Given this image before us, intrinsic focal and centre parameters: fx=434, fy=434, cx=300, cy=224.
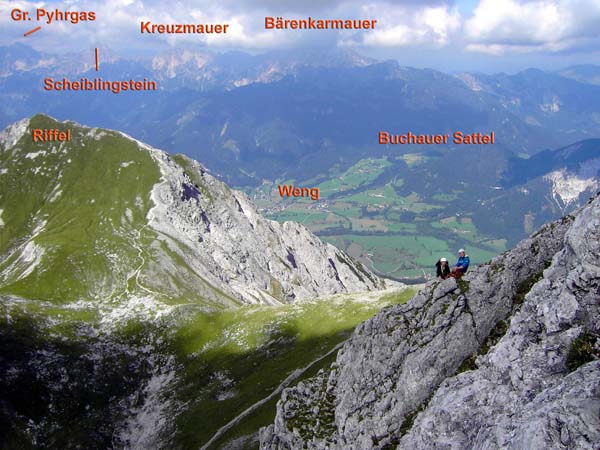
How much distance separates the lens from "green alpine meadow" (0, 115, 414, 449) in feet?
240

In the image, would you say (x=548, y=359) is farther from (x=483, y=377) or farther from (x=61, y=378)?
(x=61, y=378)

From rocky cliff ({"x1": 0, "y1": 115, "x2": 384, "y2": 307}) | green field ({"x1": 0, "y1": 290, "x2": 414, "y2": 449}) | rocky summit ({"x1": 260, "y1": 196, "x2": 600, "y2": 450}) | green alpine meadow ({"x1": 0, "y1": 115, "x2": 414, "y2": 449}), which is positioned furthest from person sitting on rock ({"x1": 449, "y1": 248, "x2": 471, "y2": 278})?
rocky cliff ({"x1": 0, "y1": 115, "x2": 384, "y2": 307})

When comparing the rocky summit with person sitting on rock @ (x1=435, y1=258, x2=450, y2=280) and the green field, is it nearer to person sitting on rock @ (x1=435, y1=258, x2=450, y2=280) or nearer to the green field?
person sitting on rock @ (x1=435, y1=258, x2=450, y2=280)

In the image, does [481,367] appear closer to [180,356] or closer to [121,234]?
[180,356]

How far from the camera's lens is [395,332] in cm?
3547

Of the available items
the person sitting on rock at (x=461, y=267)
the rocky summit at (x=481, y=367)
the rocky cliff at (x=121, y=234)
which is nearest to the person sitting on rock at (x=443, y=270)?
the person sitting on rock at (x=461, y=267)

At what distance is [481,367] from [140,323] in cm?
9284

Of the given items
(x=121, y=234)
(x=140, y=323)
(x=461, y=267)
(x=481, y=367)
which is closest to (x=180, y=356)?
(x=140, y=323)

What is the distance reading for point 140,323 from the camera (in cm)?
10331

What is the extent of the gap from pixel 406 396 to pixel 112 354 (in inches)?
3136

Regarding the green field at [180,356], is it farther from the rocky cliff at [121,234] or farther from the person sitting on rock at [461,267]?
the person sitting on rock at [461,267]

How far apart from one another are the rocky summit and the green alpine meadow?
25.4 metres

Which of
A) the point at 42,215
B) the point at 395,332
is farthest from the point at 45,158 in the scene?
the point at 395,332

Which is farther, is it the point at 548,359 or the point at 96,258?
the point at 96,258
